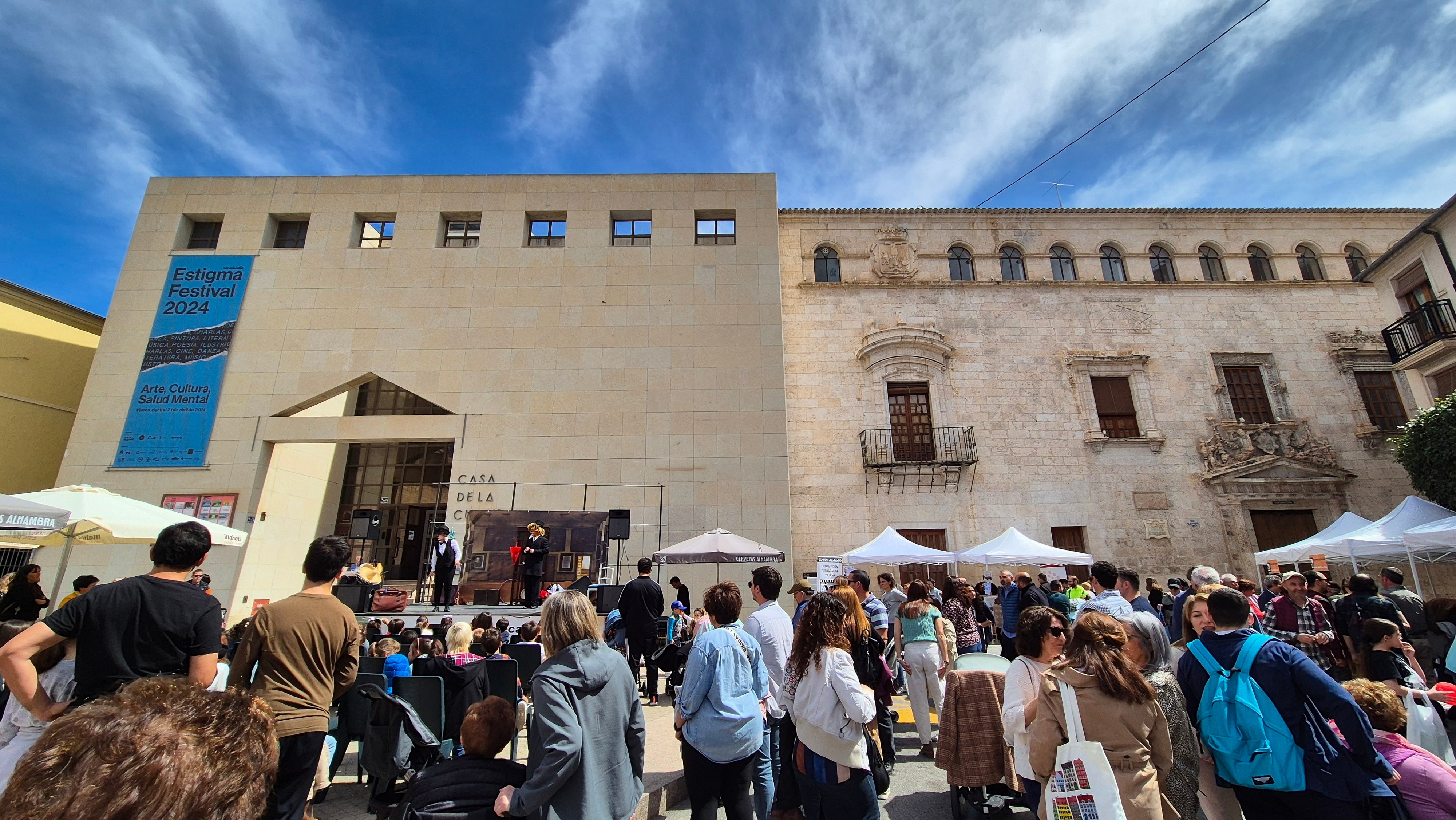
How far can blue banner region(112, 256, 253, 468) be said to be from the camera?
16.0 meters

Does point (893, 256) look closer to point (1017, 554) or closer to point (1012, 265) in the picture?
point (1012, 265)

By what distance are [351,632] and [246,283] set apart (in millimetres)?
18682

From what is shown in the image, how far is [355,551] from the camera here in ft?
58.5

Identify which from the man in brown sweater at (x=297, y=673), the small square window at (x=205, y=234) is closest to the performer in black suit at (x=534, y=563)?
the man in brown sweater at (x=297, y=673)

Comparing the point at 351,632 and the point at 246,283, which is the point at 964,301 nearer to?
the point at 351,632

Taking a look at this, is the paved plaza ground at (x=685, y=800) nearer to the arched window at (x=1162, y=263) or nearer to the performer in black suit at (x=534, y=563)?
the performer in black suit at (x=534, y=563)

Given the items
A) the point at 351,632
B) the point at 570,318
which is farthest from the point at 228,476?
the point at 351,632

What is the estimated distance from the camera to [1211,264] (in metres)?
19.7

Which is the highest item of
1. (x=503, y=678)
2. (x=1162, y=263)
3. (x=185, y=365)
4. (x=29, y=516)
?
(x=1162, y=263)

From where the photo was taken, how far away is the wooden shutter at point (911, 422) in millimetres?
17500

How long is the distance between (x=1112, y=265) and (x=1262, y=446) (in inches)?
262

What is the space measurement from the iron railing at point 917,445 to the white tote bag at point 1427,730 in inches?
529

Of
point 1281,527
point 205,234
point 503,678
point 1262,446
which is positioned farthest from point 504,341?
point 1281,527

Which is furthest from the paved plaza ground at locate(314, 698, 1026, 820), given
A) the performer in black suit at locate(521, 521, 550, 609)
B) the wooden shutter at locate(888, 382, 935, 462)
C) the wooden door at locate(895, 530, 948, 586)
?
the wooden shutter at locate(888, 382, 935, 462)
